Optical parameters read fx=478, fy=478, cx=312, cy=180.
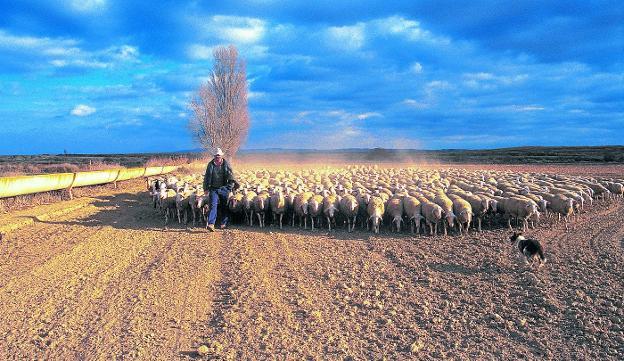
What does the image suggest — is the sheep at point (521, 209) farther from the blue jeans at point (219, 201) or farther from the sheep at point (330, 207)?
the blue jeans at point (219, 201)

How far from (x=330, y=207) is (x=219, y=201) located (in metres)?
2.81

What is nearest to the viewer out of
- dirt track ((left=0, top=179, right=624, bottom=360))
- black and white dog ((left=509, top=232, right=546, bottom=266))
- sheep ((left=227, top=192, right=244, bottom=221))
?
dirt track ((left=0, top=179, right=624, bottom=360))

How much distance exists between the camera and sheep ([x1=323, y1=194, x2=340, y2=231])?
37.4ft

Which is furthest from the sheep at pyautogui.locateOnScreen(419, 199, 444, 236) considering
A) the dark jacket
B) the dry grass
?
the dry grass

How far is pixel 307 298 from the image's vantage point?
6266 millimetres

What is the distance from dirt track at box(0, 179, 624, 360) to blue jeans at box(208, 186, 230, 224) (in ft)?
4.99

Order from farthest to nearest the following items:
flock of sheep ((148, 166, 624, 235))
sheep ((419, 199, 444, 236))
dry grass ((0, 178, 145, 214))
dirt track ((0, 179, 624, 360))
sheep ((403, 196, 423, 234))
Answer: dry grass ((0, 178, 145, 214)) → flock of sheep ((148, 166, 624, 235)) → sheep ((403, 196, 423, 234)) → sheep ((419, 199, 444, 236)) → dirt track ((0, 179, 624, 360))

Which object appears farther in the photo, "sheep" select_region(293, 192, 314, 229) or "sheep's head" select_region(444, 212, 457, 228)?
"sheep" select_region(293, 192, 314, 229)

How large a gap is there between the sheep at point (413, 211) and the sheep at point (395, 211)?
14 cm

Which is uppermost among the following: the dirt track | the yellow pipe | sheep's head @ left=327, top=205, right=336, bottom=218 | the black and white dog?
the yellow pipe

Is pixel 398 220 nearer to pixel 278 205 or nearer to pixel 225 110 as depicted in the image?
pixel 278 205

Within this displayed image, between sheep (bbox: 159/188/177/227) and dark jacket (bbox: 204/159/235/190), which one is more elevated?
dark jacket (bbox: 204/159/235/190)

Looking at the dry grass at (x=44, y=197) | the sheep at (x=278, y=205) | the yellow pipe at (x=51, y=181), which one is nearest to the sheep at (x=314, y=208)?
the sheep at (x=278, y=205)

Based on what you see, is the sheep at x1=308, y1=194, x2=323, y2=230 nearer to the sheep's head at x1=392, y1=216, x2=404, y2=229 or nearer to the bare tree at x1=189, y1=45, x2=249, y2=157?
the sheep's head at x1=392, y1=216, x2=404, y2=229
